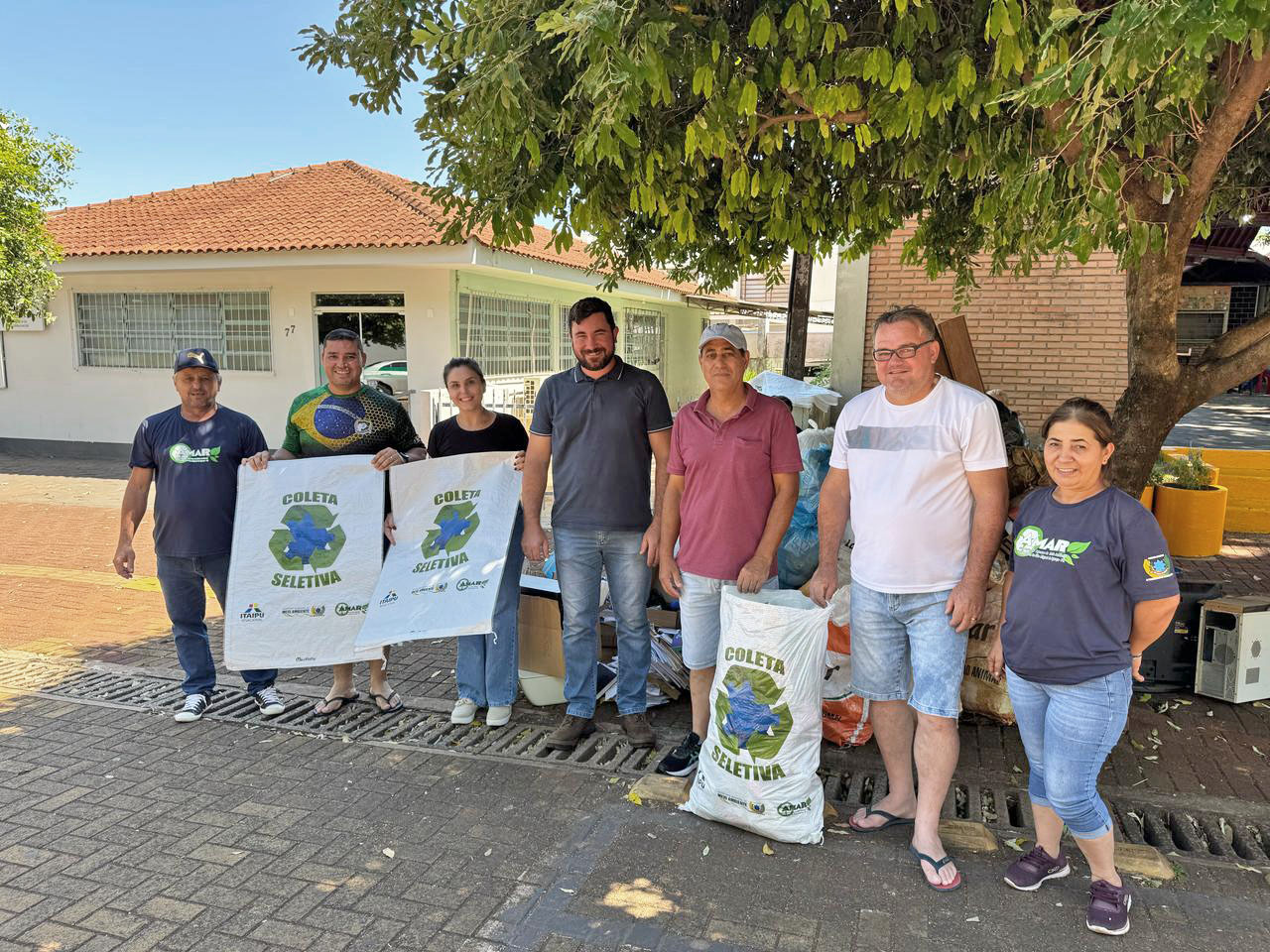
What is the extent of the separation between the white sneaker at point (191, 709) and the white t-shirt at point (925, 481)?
371 cm

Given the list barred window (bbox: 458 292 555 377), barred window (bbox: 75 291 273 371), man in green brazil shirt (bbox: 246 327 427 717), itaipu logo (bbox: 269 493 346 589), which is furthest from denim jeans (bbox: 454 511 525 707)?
barred window (bbox: 75 291 273 371)

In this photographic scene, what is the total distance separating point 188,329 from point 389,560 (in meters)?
12.0

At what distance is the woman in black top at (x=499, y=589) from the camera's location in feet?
14.8

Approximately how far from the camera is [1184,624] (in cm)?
482

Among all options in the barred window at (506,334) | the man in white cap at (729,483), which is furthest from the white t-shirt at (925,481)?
the barred window at (506,334)

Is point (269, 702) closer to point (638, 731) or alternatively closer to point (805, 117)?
point (638, 731)

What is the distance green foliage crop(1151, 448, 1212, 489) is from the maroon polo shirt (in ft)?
21.9

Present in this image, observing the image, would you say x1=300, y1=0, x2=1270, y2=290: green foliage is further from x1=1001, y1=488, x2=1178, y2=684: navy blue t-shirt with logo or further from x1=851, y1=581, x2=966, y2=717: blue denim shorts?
x1=851, y1=581, x2=966, y2=717: blue denim shorts

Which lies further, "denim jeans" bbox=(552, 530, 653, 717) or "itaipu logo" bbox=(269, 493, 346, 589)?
"itaipu logo" bbox=(269, 493, 346, 589)

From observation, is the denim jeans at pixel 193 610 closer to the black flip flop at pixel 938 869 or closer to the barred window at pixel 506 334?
the black flip flop at pixel 938 869

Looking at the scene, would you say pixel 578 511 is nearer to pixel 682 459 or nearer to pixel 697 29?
pixel 682 459

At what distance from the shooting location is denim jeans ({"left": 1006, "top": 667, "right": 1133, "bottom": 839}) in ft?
9.08

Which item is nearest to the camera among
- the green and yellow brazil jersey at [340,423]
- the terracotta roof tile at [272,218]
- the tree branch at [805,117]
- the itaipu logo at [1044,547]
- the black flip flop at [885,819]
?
the itaipu logo at [1044,547]

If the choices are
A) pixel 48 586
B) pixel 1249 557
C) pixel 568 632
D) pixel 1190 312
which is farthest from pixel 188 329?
pixel 1190 312
